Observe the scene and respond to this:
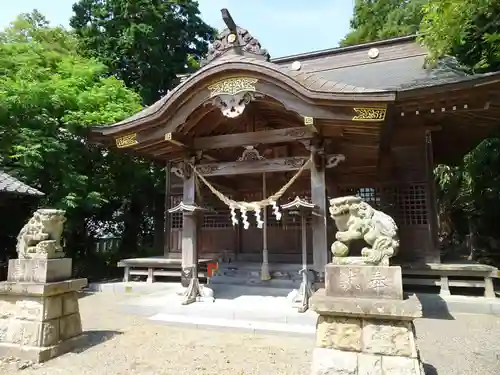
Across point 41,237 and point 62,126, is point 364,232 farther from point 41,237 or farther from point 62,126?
point 62,126

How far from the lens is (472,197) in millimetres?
14375

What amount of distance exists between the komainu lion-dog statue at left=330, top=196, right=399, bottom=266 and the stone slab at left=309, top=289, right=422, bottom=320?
361mm

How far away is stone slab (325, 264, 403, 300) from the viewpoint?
3.31 m

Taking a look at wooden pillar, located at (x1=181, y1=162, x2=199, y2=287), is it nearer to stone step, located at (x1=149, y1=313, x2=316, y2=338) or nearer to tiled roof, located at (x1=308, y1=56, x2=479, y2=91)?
stone step, located at (x1=149, y1=313, x2=316, y2=338)

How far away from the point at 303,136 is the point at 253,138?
41.0 inches

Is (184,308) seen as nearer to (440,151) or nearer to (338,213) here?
(338,213)

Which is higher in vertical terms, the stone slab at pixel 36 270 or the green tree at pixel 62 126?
the green tree at pixel 62 126

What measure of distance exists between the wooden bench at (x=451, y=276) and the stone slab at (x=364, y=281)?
5.02m

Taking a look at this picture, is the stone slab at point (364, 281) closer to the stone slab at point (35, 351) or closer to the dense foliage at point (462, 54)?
the stone slab at point (35, 351)

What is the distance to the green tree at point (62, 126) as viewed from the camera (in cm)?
970

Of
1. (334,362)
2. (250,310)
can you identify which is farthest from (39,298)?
(334,362)

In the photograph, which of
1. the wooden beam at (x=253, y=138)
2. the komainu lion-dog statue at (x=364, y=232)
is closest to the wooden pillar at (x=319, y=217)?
the wooden beam at (x=253, y=138)

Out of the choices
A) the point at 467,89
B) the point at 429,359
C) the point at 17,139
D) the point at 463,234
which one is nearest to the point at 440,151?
the point at 467,89

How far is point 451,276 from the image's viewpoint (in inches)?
304
